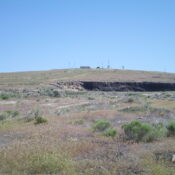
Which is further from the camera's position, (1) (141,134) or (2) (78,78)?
(2) (78,78)

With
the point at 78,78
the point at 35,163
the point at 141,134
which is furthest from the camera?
the point at 78,78

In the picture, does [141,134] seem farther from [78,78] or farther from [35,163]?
[78,78]

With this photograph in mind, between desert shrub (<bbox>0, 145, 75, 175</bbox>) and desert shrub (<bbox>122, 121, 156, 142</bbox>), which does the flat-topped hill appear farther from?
desert shrub (<bbox>0, 145, 75, 175</bbox>)

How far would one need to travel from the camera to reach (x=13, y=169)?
10133mm

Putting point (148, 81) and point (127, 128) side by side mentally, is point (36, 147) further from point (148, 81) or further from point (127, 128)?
point (148, 81)

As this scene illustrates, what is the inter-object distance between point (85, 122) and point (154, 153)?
38.5 ft

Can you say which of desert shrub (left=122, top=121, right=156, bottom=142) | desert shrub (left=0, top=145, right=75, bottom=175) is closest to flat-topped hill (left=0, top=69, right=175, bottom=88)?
desert shrub (left=122, top=121, right=156, bottom=142)

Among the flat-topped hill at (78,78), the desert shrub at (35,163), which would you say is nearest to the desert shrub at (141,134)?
the desert shrub at (35,163)

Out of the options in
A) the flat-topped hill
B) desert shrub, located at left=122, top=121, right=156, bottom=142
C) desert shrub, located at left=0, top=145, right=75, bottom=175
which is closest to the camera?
desert shrub, located at left=0, top=145, right=75, bottom=175

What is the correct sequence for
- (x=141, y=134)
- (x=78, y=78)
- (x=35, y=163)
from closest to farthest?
(x=35, y=163), (x=141, y=134), (x=78, y=78)

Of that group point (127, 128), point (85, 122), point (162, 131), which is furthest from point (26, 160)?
point (85, 122)

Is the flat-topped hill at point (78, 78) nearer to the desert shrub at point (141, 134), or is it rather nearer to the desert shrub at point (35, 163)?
the desert shrub at point (141, 134)

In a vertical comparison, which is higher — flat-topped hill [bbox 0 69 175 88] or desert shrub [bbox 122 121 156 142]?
flat-topped hill [bbox 0 69 175 88]

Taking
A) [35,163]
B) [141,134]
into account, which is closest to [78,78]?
[141,134]
